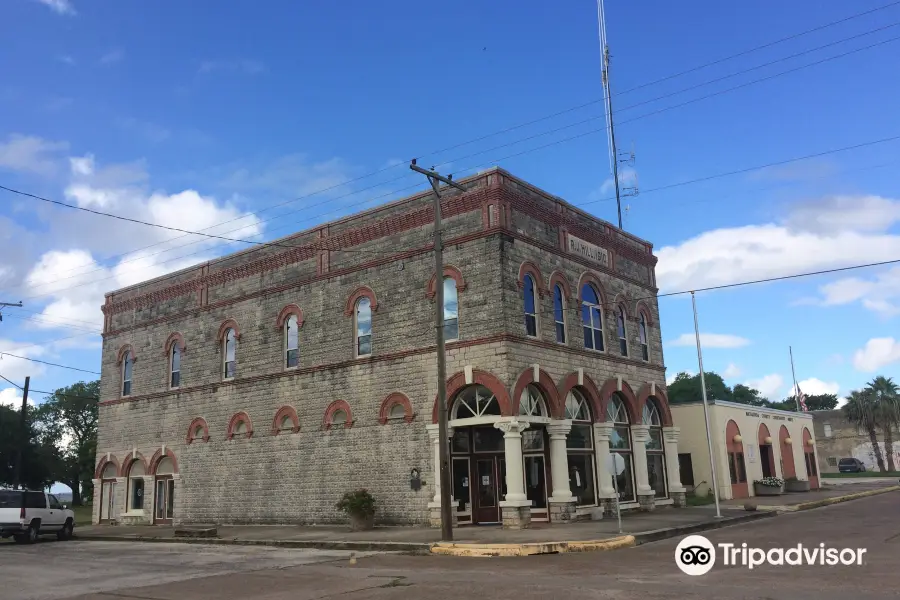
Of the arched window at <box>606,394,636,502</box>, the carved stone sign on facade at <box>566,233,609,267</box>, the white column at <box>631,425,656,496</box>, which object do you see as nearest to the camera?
the carved stone sign on facade at <box>566,233,609,267</box>

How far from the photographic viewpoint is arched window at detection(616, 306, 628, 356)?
1083 inches

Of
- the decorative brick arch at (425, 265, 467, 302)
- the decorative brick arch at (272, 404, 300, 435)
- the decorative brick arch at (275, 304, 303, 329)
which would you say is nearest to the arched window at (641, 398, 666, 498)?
the decorative brick arch at (425, 265, 467, 302)

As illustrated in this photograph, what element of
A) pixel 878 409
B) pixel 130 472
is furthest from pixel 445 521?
pixel 878 409

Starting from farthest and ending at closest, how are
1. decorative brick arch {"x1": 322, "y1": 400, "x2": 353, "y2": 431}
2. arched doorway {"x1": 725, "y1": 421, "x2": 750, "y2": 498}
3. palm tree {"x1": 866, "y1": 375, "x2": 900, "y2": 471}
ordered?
palm tree {"x1": 866, "y1": 375, "x2": 900, "y2": 471}
arched doorway {"x1": 725, "y1": 421, "x2": 750, "y2": 498}
decorative brick arch {"x1": 322, "y1": 400, "x2": 353, "y2": 431}

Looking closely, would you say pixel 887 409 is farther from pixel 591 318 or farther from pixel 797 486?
pixel 591 318

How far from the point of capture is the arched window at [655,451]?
27.9 m

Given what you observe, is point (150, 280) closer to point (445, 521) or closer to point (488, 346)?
point (488, 346)

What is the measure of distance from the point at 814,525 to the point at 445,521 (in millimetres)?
10162

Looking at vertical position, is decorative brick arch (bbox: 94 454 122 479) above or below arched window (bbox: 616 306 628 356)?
below

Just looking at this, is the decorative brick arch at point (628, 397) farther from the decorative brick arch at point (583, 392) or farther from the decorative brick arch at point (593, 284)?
the decorative brick arch at point (593, 284)

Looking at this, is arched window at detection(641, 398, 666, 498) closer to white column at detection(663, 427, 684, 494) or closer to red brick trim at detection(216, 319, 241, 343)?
white column at detection(663, 427, 684, 494)

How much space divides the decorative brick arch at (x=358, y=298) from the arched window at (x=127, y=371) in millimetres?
13371

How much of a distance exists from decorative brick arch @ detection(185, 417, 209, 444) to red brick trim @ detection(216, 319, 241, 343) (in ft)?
10.8

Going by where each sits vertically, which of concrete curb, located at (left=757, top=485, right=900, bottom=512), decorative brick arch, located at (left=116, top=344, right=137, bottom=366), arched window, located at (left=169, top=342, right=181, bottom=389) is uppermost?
decorative brick arch, located at (left=116, top=344, right=137, bottom=366)
